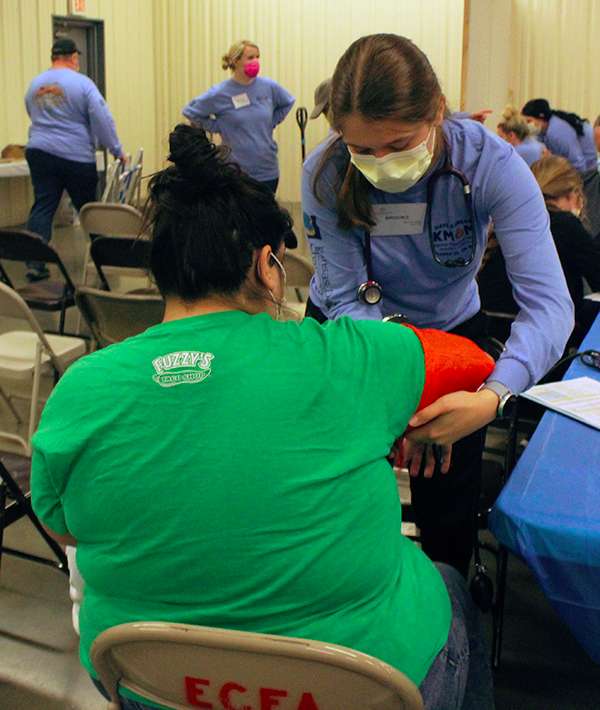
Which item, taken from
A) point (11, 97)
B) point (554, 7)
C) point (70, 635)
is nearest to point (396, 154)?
point (70, 635)

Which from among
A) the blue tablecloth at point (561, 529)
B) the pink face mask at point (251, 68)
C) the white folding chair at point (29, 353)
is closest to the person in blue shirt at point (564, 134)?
the pink face mask at point (251, 68)

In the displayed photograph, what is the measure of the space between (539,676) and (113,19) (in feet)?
28.5

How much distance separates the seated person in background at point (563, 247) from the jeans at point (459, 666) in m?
1.84

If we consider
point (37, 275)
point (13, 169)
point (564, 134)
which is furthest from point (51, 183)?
point (564, 134)

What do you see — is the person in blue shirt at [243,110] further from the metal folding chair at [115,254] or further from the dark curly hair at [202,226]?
the dark curly hair at [202,226]

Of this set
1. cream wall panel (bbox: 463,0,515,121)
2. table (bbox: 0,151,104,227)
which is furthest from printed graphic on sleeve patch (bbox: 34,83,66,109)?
cream wall panel (bbox: 463,0,515,121)

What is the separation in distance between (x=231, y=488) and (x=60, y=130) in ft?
17.9

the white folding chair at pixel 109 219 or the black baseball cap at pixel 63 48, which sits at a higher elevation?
the black baseball cap at pixel 63 48

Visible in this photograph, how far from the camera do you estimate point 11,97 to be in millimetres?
7840

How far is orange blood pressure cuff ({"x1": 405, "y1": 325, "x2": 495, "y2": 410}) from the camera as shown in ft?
Answer: 3.81

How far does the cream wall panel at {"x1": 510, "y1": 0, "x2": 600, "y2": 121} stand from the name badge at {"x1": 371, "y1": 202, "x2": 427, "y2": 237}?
7.44m

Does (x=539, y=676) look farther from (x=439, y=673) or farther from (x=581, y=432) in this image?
(x=439, y=673)

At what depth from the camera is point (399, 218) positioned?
5.42ft

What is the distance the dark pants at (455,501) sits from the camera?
1747 mm
